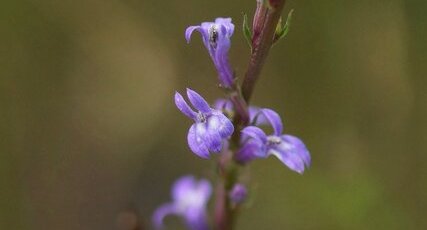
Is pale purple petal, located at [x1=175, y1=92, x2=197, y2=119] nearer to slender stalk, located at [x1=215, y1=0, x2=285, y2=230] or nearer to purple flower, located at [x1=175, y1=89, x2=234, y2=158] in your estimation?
purple flower, located at [x1=175, y1=89, x2=234, y2=158]

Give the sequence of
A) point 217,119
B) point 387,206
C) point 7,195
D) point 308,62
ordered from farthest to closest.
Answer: point 308,62
point 7,195
point 387,206
point 217,119

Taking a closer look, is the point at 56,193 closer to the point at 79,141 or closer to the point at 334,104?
the point at 79,141

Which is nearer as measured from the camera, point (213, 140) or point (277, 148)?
point (213, 140)

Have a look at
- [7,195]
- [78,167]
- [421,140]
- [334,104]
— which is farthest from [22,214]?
[421,140]

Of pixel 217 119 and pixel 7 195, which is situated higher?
pixel 217 119

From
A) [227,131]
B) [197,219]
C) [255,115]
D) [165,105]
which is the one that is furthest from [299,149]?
[165,105]

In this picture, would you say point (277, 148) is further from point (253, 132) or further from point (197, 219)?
point (197, 219)
